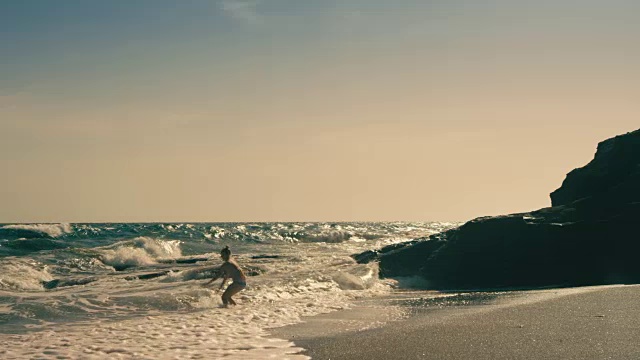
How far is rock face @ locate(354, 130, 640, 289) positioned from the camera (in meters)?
20.2

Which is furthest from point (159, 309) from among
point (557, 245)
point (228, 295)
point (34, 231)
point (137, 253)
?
point (34, 231)

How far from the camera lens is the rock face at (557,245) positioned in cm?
2023

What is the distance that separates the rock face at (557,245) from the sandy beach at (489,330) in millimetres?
6557

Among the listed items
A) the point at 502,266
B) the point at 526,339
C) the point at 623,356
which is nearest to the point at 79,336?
the point at 526,339

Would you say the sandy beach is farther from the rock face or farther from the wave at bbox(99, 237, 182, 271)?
the wave at bbox(99, 237, 182, 271)

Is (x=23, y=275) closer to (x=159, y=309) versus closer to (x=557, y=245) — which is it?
(x=159, y=309)

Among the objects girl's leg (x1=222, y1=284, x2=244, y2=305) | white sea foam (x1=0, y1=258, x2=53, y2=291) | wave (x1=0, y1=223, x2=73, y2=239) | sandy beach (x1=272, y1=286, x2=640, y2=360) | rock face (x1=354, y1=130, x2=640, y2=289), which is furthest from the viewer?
wave (x1=0, y1=223, x2=73, y2=239)

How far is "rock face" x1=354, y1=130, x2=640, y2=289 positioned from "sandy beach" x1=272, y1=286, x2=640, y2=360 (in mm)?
6557

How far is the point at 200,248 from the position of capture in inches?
1981

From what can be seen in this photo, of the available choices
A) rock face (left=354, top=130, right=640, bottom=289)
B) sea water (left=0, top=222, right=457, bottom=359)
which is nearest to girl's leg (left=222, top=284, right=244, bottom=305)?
sea water (left=0, top=222, right=457, bottom=359)

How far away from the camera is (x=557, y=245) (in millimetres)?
21062

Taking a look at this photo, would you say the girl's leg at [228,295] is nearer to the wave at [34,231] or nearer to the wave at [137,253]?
the wave at [137,253]

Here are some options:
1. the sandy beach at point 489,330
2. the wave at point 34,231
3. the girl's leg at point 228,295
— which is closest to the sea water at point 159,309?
the girl's leg at point 228,295

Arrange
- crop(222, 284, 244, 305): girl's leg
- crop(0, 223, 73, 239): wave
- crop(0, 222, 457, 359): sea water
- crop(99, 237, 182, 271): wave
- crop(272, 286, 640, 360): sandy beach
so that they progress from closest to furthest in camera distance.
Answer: crop(272, 286, 640, 360): sandy beach < crop(0, 222, 457, 359): sea water < crop(222, 284, 244, 305): girl's leg < crop(99, 237, 182, 271): wave < crop(0, 223, 73, 239): wave
